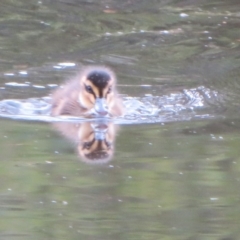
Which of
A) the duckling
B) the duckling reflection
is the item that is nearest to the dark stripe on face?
the duckling

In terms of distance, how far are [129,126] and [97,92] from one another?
34 cm

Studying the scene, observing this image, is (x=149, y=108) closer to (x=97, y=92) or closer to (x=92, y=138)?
(x=97, y=92)

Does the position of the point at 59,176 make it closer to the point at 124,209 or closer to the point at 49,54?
the point at 124,209

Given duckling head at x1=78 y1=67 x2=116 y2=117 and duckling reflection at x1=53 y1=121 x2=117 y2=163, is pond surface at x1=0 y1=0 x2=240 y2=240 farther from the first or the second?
duckling head at x1=78 y1=67 x2=116 y2=117

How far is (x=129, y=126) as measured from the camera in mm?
6652

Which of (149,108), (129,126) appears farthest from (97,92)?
(149,108)

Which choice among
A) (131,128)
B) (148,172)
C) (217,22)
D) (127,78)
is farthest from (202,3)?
(148,172)

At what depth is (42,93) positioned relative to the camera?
7574 mm

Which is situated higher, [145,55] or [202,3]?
[202,3]

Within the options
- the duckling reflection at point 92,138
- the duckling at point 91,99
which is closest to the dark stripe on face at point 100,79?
the duckling at point 91,99

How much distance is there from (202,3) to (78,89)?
140 inches

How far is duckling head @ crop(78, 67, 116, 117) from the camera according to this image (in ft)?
22.2

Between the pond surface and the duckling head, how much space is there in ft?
0.43

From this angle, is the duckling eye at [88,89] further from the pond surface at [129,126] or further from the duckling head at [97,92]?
the pond surface at [129,126]
